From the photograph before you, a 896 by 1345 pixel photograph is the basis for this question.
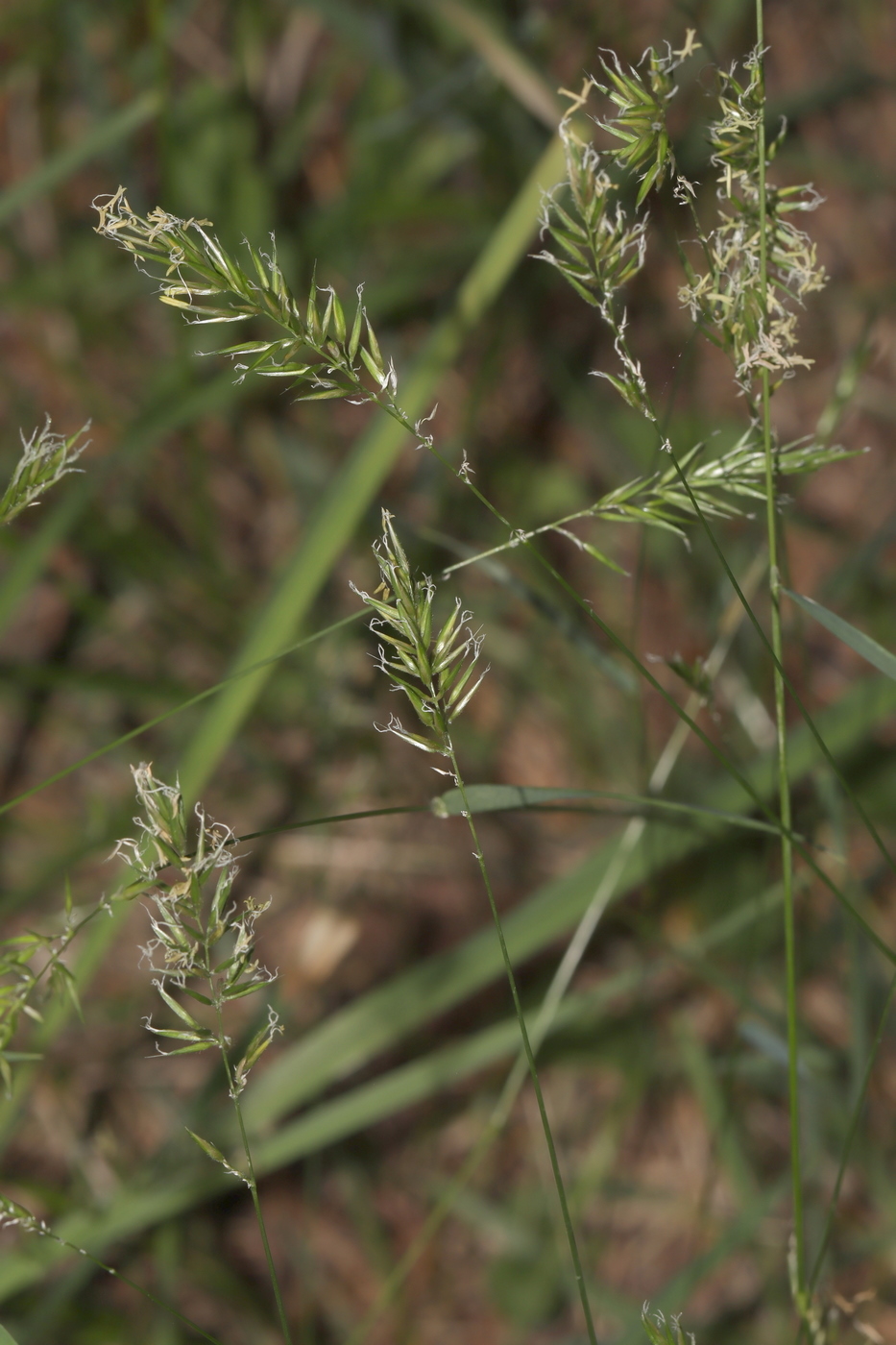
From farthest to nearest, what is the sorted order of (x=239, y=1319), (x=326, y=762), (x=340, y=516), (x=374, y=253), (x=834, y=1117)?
(x=374, y=253), (x=326, y=762), (x=239, y=1319), (x=834, y=1117), (x=340, y=516)

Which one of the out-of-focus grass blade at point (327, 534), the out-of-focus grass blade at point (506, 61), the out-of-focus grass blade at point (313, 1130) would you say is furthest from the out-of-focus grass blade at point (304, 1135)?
the out-of-focus grass blade at point (506, 61)

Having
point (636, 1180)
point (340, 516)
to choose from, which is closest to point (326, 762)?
point (340, 516)

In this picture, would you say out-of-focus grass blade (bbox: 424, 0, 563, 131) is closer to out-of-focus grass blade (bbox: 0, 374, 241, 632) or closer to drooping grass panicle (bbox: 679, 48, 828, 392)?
out-of-focus grass blade (bbox: 0, 374, 241, 632)

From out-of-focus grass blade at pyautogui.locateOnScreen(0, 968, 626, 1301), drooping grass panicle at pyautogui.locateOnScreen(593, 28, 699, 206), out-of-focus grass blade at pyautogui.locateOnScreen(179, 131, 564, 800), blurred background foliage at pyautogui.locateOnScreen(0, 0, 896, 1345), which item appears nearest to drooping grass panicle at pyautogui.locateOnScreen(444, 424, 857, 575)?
drooping grass panicle at pyautogui.locateOnScreen(593, 28, 699, 206)

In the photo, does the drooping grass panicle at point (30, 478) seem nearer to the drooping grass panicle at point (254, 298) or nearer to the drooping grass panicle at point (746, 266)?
the drooping grass panicle at point (254, 298)

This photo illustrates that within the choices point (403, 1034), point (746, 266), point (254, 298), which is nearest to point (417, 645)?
point (254, 298)

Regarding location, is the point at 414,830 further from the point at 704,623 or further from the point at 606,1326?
the point at 606,1326

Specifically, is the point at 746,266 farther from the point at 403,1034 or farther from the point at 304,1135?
the point at 304,1135
